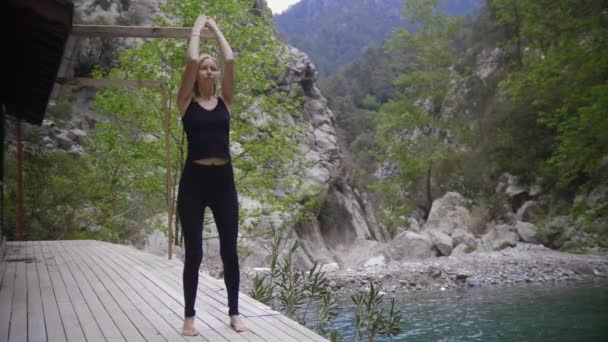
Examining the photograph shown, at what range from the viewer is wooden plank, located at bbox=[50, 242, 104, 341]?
288 cm

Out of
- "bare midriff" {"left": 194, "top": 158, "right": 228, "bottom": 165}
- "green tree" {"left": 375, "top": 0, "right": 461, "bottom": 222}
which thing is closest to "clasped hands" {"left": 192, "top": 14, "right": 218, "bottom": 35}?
"bare midriff" {"left": 194, "top": 158, "right": 228, "bottom": 165}

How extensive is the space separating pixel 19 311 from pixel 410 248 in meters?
12.1

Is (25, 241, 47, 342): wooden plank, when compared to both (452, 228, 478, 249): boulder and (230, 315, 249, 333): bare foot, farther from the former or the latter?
(452, 228, 478, 249): boulder

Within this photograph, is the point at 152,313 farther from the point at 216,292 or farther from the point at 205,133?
the point at 205,133

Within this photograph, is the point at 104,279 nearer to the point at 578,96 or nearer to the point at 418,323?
the point at 418,323

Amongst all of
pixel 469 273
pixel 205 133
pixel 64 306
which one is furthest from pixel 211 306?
pixel 469 273

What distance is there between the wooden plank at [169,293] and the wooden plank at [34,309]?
81 cm

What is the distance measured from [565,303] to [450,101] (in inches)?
728

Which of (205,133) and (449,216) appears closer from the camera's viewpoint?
(205,133)

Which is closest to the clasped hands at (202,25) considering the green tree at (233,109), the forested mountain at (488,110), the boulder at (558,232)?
the green tree at (233,109)

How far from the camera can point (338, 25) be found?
266ft

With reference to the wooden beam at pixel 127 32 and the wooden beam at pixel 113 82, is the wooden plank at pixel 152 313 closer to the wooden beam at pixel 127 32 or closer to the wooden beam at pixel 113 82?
the wooden beam at pixel 127 32

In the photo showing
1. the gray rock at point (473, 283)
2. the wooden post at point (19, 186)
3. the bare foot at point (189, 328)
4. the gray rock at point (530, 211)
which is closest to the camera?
the bare foot at point (189, 328)

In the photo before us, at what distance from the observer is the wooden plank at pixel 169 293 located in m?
2.83
